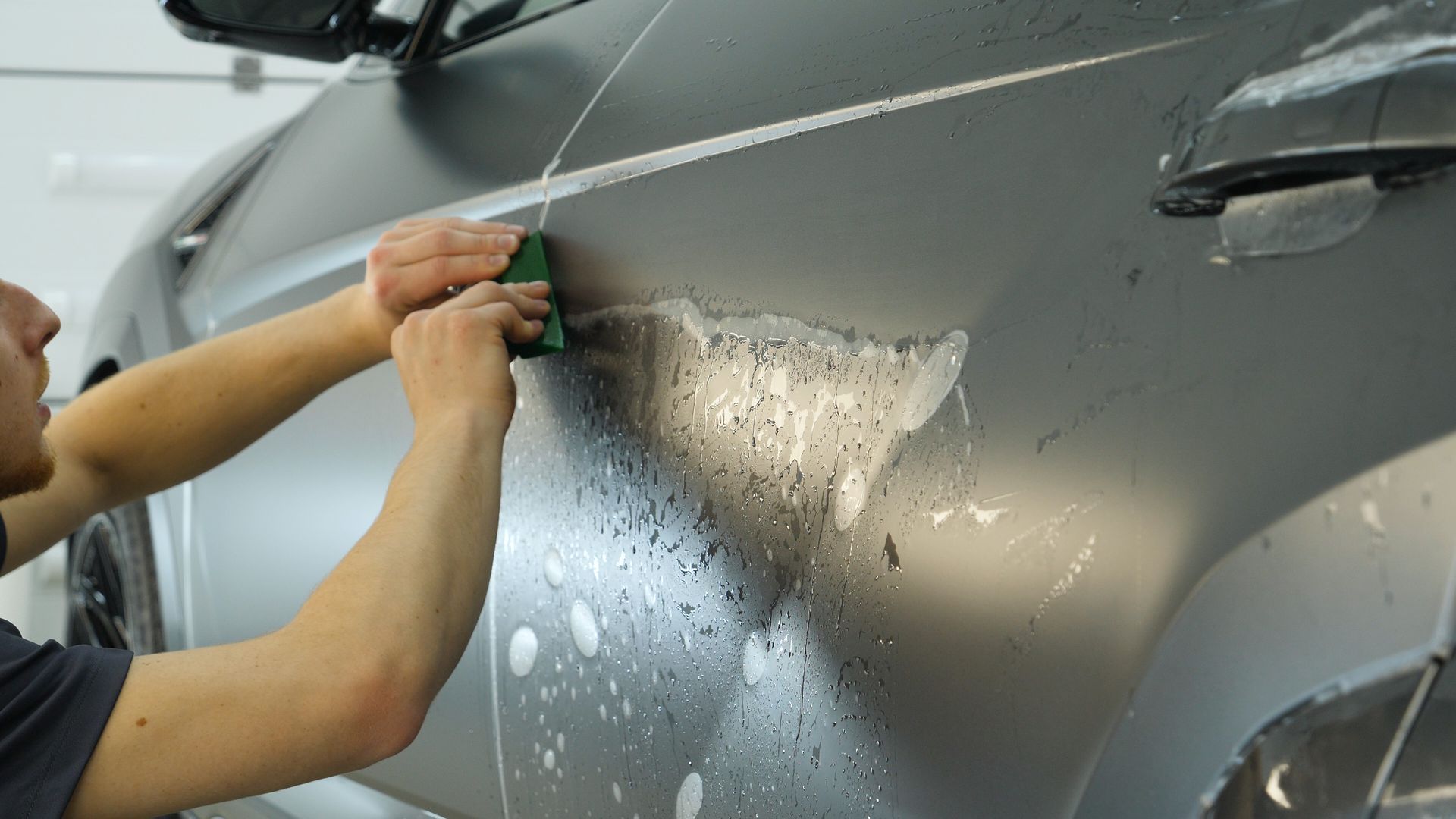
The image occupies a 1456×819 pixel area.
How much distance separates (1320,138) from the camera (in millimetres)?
533

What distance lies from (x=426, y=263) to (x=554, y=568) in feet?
1.02

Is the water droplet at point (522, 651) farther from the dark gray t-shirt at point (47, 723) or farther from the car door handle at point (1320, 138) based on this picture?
the car door handle at point (1320, 138)

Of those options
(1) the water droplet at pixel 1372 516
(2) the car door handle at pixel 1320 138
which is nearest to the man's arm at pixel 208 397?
(2) the car door handle at pixel 1320 138

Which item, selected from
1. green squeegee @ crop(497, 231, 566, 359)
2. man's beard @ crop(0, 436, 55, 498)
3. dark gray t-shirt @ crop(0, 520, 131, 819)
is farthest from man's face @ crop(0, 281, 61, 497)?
green squeegee @ crop(497, 231, 566, 359)

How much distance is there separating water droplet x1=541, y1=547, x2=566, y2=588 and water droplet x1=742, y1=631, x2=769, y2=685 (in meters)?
0.23

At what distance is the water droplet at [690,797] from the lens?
2.75ft

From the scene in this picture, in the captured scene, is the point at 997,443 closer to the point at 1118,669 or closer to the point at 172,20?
the point at 1118,669

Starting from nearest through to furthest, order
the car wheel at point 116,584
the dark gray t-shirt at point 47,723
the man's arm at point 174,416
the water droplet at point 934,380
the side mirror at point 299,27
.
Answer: the water droplet at point 934,380, the dark gray t-shirt at point 47,723, the man's arm at point 174,416, the side mirror at point 299,27, the car wheel at point 116,584

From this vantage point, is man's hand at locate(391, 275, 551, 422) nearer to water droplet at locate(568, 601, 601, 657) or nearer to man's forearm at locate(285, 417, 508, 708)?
man's forearm at locate(285, 417, 508, 708)

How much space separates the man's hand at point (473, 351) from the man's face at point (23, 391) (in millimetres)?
300

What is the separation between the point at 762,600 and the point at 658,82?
460mm

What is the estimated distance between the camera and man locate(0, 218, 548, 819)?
814 mm

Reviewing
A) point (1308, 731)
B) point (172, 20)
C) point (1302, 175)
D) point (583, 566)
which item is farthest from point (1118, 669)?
point (172, 20)

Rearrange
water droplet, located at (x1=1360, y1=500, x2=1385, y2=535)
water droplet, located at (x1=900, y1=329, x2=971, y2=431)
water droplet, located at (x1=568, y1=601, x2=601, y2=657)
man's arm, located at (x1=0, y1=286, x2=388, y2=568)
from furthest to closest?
1. man's arm, located at (x1=0, y1=286, x2=388, y2=568)
2. water droplet, located at (x1=568, y1=601, x2=601, y2=657)
3. water droplet, located at (x1=900, y1=329, x2=971, y2=431)
4. water droplet, located at (x1=1360, y1=500, x2=1385, y2=535)
